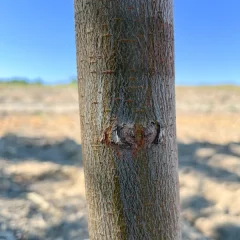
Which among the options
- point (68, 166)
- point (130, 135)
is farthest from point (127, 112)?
point (68, 166)

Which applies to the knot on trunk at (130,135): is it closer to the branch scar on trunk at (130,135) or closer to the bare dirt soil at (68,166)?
the branch scar on trunk at (130,135)

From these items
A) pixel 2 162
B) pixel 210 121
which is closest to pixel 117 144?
pixel 2 162

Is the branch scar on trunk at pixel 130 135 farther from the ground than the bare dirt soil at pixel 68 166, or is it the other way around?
the branch scar on trunk at pixel 130 135

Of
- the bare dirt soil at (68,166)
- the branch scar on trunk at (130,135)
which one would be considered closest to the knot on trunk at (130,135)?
the branch scar on trunk at (130,135)

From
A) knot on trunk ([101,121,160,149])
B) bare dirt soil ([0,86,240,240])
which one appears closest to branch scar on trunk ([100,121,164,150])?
knot on trunk ([101,121,160,149])

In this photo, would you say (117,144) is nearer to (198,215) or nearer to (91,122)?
(91,122)

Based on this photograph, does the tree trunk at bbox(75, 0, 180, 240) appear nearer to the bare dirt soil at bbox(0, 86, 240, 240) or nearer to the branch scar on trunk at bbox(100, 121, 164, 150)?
the branch scar on trunk at bbox(100, 121, 164, 150)
